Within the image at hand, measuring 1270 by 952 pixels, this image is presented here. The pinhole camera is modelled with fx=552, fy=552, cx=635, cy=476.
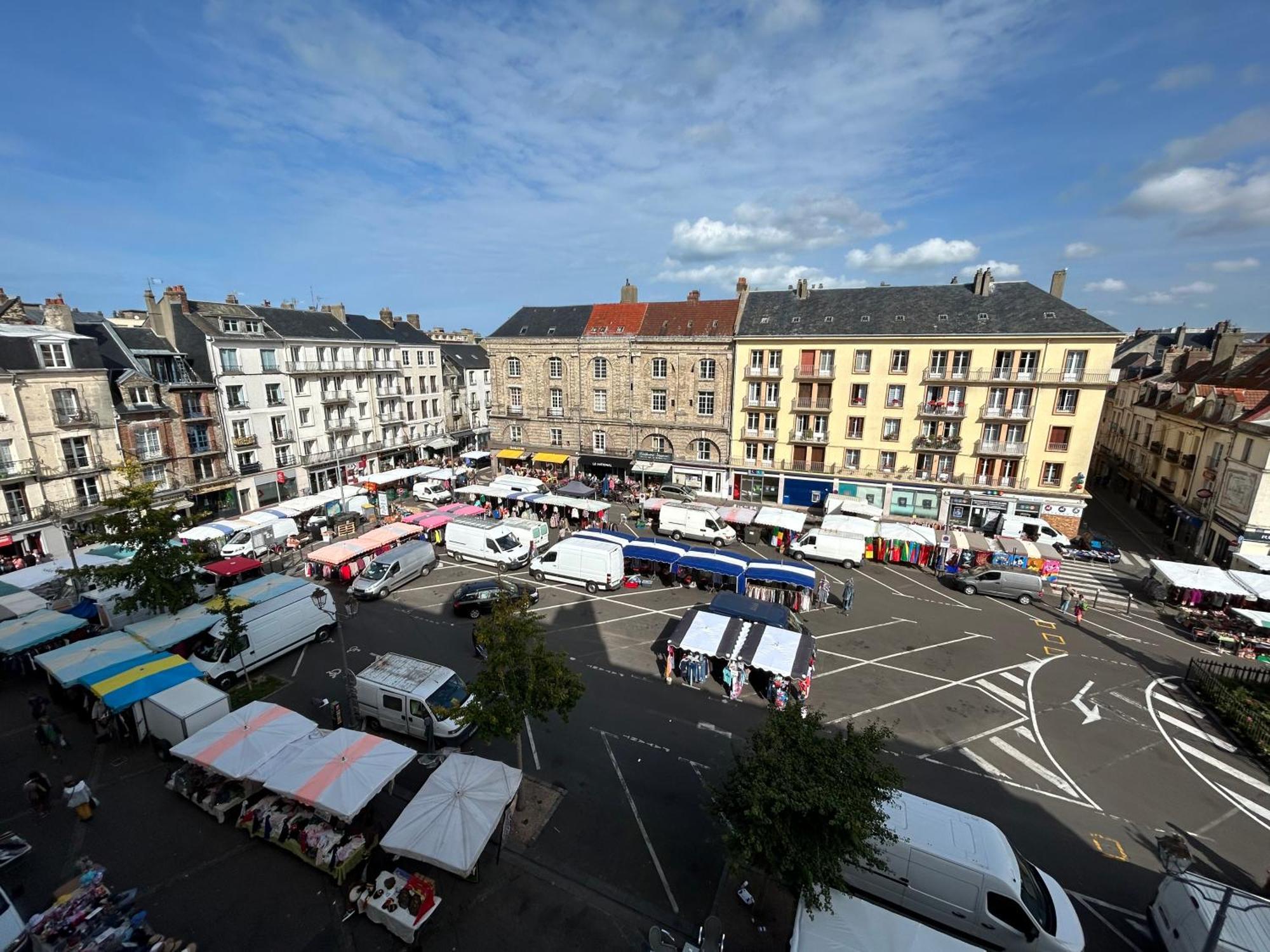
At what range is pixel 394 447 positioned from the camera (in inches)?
1930

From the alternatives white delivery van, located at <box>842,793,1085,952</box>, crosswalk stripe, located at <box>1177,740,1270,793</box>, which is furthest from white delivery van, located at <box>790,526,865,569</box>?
white delivery van, located at <box>842,793,1085,952</box>

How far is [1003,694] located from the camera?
18125 mm

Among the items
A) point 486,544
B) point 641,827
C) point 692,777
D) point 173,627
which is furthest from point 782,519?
point 173,627

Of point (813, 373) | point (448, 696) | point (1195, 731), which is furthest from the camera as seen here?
point (813, 373)

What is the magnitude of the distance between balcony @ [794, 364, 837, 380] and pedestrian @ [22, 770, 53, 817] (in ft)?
123

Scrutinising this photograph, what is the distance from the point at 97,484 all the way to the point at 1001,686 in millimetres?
43812

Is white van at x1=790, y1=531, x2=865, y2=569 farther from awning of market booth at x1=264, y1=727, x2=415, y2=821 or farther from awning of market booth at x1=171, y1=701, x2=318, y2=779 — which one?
awning of market booth at x1=171, y1=701, x2=318, y2=779

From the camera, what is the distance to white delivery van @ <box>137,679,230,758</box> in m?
14.0

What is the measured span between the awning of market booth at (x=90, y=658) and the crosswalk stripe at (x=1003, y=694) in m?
26.5

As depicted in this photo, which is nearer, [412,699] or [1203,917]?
[1203,917]

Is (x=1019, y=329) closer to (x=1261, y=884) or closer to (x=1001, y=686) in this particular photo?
(x=1001, y=686)

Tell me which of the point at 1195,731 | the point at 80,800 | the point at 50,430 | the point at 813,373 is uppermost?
the point at 813,373

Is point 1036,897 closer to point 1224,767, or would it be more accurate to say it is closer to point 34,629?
point 1224,767

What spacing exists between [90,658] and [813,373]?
3698 cm
